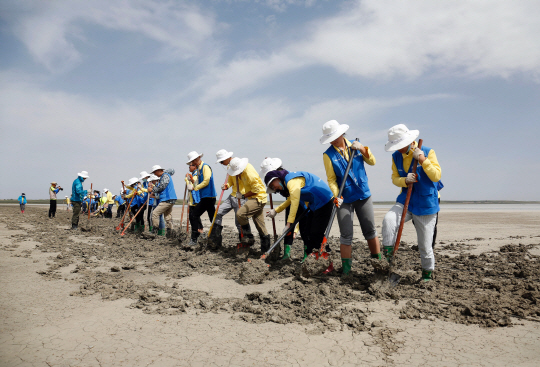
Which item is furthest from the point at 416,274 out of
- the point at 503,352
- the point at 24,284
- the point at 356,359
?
the point at 24,284

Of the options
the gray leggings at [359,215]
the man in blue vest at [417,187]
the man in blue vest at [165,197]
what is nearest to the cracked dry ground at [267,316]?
the man in blue vest at [417,187]

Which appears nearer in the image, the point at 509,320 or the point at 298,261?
the point at 509,320

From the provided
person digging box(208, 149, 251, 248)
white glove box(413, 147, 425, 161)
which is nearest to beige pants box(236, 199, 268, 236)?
person digging box(208, 149, 251, 248)

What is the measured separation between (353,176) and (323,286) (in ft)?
4.97

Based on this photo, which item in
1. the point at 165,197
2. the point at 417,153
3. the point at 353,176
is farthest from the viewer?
the point at 165,197

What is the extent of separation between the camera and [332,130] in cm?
485

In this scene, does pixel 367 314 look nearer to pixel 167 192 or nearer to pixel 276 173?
pixel 276 173

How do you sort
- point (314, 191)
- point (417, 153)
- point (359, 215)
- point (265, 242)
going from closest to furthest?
point (417, 153) → point (359, 215) → point (314, 191) → point (265, 242)

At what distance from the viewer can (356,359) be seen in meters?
2.74

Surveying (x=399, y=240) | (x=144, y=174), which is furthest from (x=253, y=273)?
(x=144, y=174)

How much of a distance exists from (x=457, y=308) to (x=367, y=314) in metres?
0.96

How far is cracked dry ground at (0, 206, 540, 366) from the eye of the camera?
9.29 feet

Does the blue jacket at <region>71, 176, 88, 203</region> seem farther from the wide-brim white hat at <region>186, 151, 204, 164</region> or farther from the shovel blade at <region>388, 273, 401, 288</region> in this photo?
the shovel blade at <region>388, 273, 401, 288</region>

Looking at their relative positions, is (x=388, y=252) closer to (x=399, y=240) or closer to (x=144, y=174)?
(x=399, y=240)
